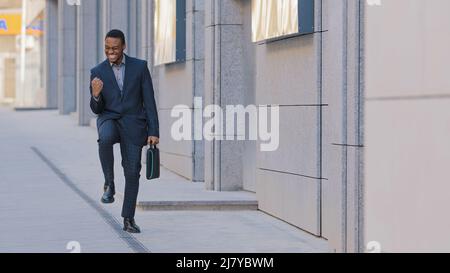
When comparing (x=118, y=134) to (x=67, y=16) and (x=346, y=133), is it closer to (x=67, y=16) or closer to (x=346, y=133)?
(x=346, y=133)

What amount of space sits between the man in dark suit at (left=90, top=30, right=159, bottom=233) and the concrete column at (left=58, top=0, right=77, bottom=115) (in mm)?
28344

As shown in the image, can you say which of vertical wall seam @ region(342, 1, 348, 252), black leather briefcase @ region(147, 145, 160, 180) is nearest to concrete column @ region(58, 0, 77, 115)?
black leather briefcase @ region(147, 145, 160, 180)

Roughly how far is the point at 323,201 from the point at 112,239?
1971mm

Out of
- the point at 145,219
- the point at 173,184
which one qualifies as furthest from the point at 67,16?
the point at 145,219

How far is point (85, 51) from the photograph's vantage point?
33.1 m

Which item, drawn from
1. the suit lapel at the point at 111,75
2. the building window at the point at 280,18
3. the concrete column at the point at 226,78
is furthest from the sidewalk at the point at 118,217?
the building window at the point at 280,18

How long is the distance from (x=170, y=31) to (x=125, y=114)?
687cm

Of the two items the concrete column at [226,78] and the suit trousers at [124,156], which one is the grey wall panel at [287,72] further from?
the suit trousers at [124,156]

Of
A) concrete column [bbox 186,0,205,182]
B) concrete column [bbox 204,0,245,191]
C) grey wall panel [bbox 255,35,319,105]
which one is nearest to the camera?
grey wall panel [bbox 255,35,319,105]

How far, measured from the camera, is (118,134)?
10.7m

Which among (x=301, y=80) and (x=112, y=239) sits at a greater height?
(x=301, y=80)

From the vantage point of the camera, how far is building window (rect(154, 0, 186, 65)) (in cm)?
1700

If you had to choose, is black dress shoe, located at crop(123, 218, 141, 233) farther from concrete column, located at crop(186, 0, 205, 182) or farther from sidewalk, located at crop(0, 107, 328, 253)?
concrete column, located at crop(186, 0, 205, 182)

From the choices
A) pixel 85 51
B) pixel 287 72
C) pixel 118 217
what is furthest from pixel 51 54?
pixel 287 72
